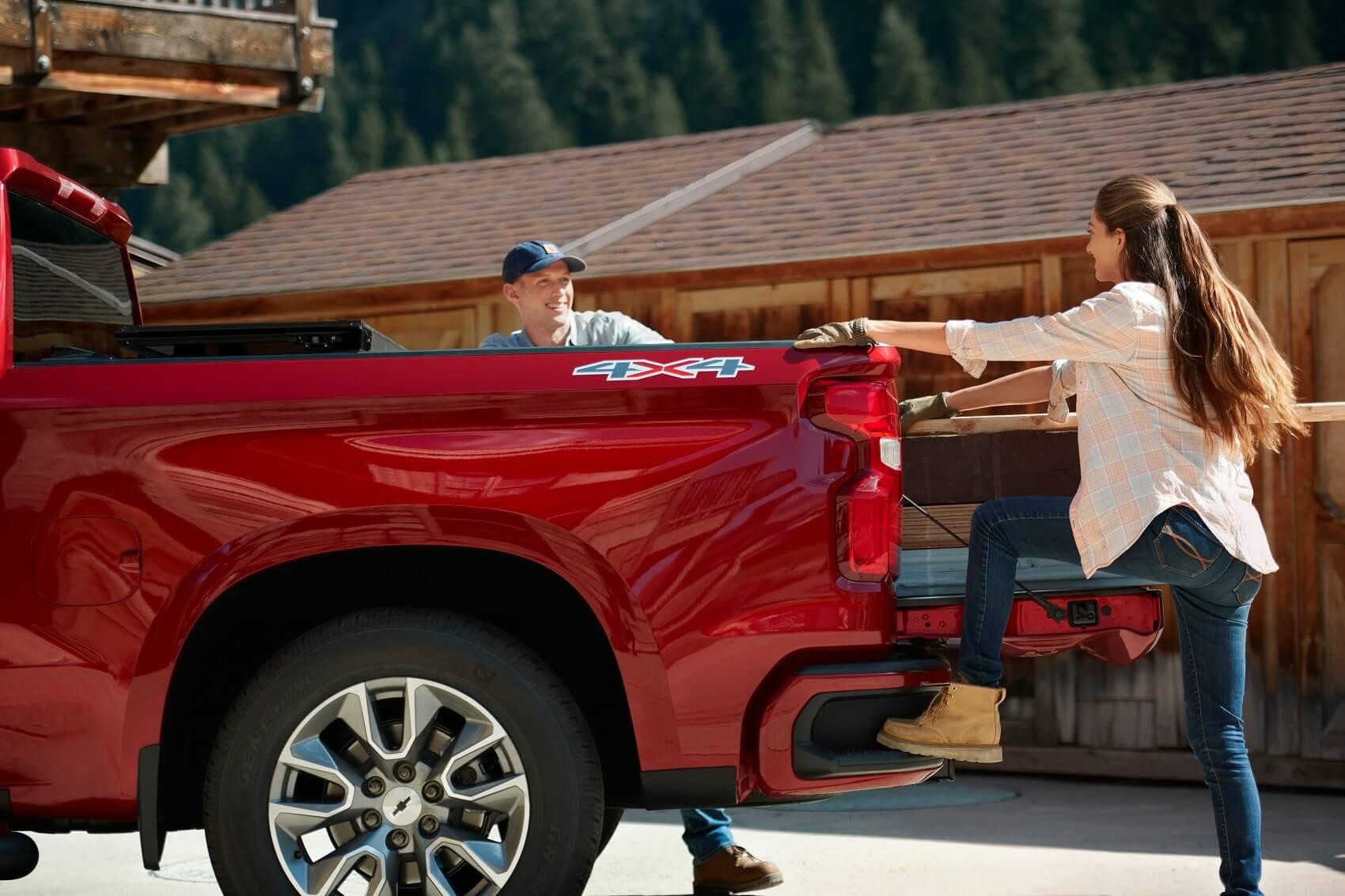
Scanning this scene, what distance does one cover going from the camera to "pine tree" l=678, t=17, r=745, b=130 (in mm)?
64500

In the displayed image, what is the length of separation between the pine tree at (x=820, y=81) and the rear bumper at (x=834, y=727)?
57606mm

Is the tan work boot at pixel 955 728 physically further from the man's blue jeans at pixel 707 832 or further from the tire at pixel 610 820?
the man's blue jeans at pixel 707 832

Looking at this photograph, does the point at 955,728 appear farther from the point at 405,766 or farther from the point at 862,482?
the point at 405,766

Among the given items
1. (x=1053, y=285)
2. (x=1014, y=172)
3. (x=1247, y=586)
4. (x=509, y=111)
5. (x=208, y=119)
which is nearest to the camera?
(x=1247, y=586)

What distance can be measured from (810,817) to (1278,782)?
247 cm

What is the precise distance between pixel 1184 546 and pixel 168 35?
8.87m

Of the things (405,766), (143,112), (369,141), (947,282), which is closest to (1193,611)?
(405,766)

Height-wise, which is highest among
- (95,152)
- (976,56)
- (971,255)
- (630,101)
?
(976,56)

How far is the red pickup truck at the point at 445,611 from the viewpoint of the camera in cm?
376

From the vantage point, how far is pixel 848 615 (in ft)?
12.4

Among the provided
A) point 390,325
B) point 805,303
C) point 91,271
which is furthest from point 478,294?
point 91,271

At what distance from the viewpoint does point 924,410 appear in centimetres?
481

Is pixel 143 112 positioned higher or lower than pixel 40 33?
lower

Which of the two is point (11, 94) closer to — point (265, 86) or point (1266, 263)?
point (265, 86)
